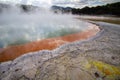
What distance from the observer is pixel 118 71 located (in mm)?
5898

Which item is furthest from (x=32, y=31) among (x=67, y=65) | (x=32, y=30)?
(x=67, y=65)

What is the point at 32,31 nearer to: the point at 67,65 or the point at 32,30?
the point at 32,30

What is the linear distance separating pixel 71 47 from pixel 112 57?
2.60m

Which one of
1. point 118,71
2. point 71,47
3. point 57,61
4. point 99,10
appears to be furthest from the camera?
point 99,10

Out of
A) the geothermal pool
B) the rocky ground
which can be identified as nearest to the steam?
the geothermal pool

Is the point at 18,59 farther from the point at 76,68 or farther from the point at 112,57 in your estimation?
the point at 112,57

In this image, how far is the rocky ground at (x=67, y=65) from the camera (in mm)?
5613

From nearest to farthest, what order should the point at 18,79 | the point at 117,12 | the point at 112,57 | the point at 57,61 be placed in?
the point at 18,79 < the point at 57,61 < the point at 112,57 < the point at 117,12

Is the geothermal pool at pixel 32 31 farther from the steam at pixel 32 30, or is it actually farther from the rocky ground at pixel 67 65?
the rocky ground at pixel 67 65

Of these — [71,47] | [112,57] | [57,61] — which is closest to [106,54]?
[112,57]

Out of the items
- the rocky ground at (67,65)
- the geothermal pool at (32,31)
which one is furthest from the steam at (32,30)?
the rocky ground at (67,65)

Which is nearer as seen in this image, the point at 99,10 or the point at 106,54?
the point at 106,54

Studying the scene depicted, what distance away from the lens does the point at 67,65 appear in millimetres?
6383

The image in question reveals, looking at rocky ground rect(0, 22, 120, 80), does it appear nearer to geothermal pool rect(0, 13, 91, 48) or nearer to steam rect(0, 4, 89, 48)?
geothermal pool rect(0, 13, 91, 48)
